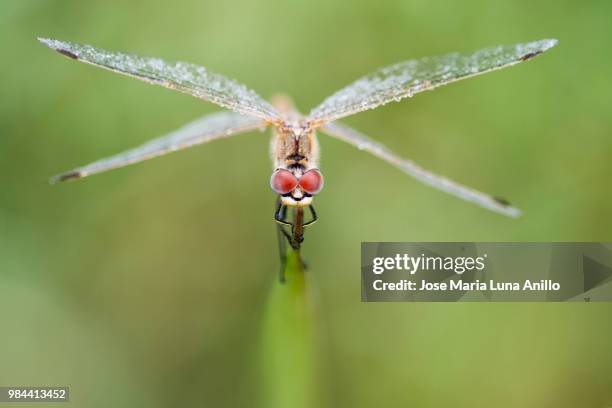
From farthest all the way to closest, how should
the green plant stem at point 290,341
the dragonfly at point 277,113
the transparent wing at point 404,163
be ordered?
the transparent wing at point 404,163, the dragonfly at point 277,113, the green plant stem at point 290,341

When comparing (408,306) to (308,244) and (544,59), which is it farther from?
(544,59)

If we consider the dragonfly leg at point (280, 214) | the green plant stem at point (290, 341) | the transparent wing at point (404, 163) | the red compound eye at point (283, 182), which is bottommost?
the green plant stem at point (290, 341)

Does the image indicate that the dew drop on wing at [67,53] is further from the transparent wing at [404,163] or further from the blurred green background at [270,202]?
the blurred green background at [270,202]

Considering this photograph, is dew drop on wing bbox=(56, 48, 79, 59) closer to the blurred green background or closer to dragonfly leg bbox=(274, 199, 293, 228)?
dragonfly leg bbox=(274, 199, 293, 228)

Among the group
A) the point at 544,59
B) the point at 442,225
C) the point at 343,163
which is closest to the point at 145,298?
the point at 343,163

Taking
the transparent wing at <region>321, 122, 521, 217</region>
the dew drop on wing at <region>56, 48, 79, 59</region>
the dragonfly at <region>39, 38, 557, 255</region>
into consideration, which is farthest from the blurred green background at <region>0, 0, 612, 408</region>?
the dew drop on wing at <region>56, 48, 79, 59</region>

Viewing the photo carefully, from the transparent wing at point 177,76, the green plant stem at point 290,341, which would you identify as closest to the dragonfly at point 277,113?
the transparent wing at point 177,76
